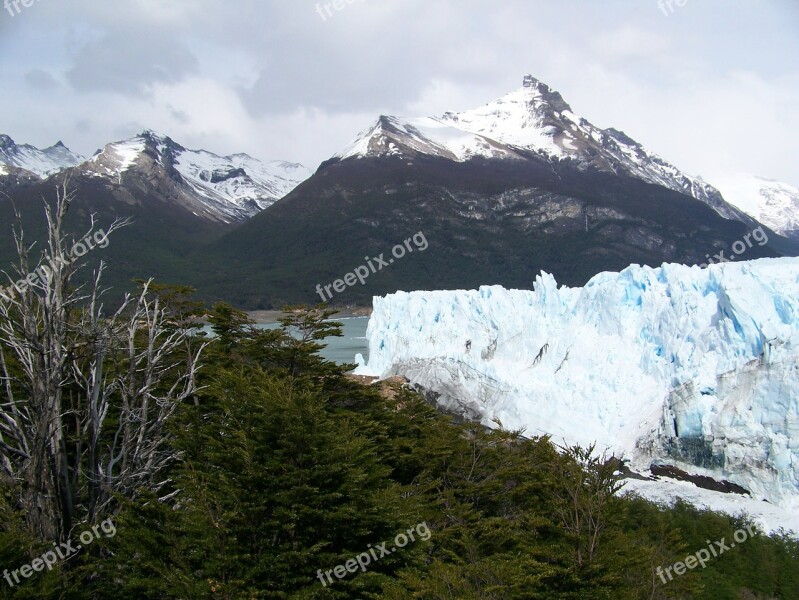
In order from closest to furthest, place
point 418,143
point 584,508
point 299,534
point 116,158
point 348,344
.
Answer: point 299,534, point 584,508, point 348,344, point 418,143, point 116,158

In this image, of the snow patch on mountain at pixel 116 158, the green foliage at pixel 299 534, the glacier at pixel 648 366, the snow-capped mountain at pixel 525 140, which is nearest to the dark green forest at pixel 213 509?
the green foliage at pixel 299 534

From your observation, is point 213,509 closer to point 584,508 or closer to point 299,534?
point 299,534

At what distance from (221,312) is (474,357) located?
14.3 metres

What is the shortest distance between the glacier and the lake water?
11.2 meters

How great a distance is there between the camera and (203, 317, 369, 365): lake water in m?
43.0

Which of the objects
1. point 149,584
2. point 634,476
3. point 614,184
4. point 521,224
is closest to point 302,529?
point 149,584

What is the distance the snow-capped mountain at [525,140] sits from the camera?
140 metres

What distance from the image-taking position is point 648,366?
870 inches

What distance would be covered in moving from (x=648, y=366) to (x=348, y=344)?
3459cm

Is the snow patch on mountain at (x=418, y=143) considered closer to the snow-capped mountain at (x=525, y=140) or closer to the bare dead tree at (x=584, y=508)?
the snow-capped mountain at (x=525, y=140)

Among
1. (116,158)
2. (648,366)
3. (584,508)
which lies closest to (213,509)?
(584,508)

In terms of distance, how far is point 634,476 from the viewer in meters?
19.4

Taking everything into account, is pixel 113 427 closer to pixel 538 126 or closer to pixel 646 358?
pixel 646 358

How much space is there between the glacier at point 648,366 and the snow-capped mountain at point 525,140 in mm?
108917
